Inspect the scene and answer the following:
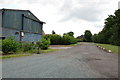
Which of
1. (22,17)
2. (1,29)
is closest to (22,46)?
(1,29)

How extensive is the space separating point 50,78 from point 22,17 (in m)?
18.5

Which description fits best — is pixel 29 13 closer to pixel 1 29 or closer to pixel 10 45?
pixel 1 29

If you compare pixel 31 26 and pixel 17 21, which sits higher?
pixel 17 21

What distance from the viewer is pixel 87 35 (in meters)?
91.6

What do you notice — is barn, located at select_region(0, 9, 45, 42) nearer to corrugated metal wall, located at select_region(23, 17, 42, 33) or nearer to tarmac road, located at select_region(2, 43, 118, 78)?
corrugated metal wall, located at select_region(23, 17, 42, 33)

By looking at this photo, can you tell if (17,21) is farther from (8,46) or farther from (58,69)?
(58,69)

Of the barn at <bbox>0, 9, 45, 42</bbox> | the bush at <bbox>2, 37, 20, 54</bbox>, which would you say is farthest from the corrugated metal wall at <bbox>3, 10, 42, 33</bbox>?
the bush at <bbox>2, 37, 20, 54</bbox>

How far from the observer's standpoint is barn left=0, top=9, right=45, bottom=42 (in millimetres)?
18345

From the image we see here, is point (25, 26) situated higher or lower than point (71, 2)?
lower

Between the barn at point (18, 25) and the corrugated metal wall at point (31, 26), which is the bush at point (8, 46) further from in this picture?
the corrugated metal wall at point (31, 26)

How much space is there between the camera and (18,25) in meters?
20.7

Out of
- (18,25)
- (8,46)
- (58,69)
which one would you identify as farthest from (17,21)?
(58,69)

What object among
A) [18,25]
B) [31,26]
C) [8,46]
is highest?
[31,26]

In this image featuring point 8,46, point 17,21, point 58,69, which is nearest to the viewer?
point 58,69
